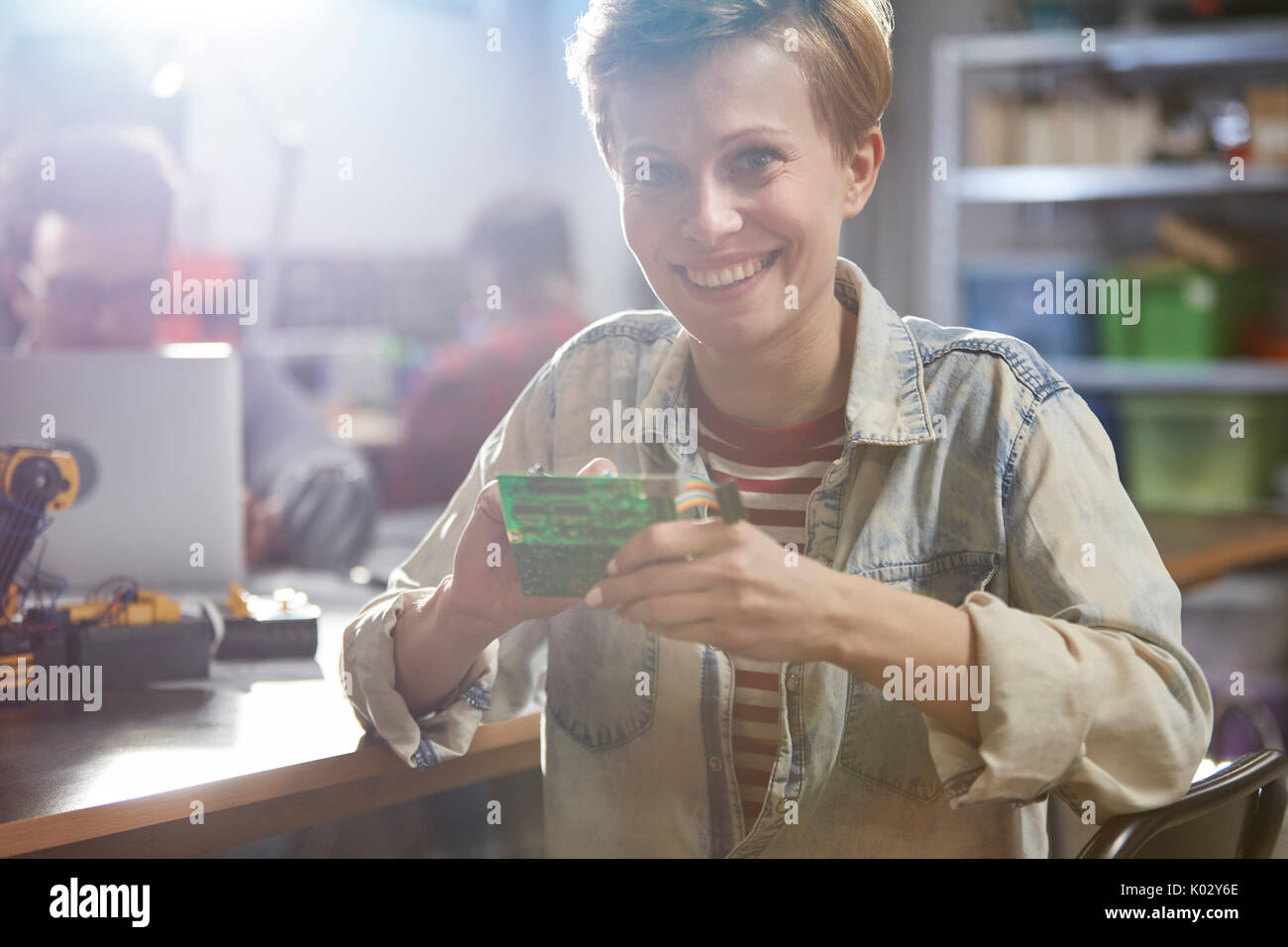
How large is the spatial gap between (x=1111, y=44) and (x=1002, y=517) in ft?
10.9

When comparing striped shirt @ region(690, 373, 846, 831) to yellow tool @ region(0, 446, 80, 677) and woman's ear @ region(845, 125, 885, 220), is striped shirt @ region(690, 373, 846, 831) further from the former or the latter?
yellow tool @ region(0, 446, 80, 677)

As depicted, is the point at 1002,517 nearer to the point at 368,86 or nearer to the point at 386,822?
the point at 386,822

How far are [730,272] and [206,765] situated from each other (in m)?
0.62

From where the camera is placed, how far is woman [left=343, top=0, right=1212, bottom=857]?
36.3 inches

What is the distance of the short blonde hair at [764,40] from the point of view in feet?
3.44

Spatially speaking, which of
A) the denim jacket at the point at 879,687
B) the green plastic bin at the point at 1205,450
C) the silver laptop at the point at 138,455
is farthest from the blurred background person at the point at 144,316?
the green plastic bin at the point at 1205,450

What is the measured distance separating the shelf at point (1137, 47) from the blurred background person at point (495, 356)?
1.51 meters

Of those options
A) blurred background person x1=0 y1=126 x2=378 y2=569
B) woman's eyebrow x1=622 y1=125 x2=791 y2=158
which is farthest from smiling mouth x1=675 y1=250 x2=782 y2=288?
blurred background person x1=0 y1=126 x2=378 y2=569

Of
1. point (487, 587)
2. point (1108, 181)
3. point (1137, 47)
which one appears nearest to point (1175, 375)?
point (1108, 181)

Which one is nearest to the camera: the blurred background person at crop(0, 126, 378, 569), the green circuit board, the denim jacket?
the green circuit board

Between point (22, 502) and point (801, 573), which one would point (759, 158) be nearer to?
point (801, 573)

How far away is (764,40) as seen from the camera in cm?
106

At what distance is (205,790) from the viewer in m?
1.04

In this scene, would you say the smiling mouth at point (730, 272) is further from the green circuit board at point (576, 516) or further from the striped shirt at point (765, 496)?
the green circuit board at point (576, 516)
